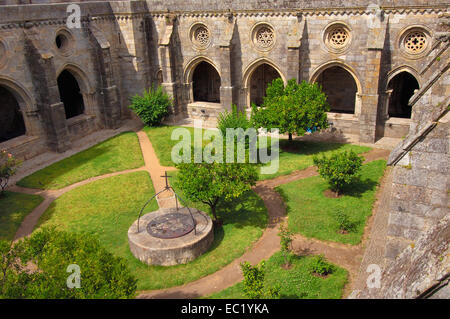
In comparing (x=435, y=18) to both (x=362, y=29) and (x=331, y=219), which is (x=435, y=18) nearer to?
(x=362, y=29)

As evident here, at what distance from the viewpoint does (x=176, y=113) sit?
99.5 ft

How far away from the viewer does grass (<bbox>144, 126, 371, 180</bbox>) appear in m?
22.3

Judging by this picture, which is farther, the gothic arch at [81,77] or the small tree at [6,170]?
the gothic arch at [81,77]

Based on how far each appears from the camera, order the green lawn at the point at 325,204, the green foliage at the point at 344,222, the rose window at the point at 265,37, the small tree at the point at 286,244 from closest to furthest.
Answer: the small tree at the point at 286,244, the green foliage at the point at 344,222, the green lawn at the point at 325,204, the rose window at the point at 265,37

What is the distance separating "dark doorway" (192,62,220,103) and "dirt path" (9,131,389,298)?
500 inches

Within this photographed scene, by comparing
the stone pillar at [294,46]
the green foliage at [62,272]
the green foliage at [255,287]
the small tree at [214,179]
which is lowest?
the green foliage at [255,287]

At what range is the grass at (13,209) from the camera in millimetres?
17797

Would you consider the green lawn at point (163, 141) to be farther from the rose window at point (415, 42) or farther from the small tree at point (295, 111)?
the rose window at point (415, 42)

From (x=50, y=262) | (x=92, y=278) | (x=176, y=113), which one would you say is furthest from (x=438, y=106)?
(x=176, y=113)

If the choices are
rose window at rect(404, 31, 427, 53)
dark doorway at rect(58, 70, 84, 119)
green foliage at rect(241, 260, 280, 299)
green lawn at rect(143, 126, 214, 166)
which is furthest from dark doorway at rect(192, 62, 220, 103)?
green foliage at rect(241, 260, 280, 299)

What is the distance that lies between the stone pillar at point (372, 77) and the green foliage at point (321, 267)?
40.1 ft

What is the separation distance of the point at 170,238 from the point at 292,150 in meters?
11.0

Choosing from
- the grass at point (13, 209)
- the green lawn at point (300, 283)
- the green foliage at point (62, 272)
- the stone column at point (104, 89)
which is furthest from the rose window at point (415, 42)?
the grass at point (13, 209)

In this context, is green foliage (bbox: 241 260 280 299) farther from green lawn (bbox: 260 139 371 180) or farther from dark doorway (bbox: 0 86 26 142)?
dark doorway (bbox: 0 86 26 142)
